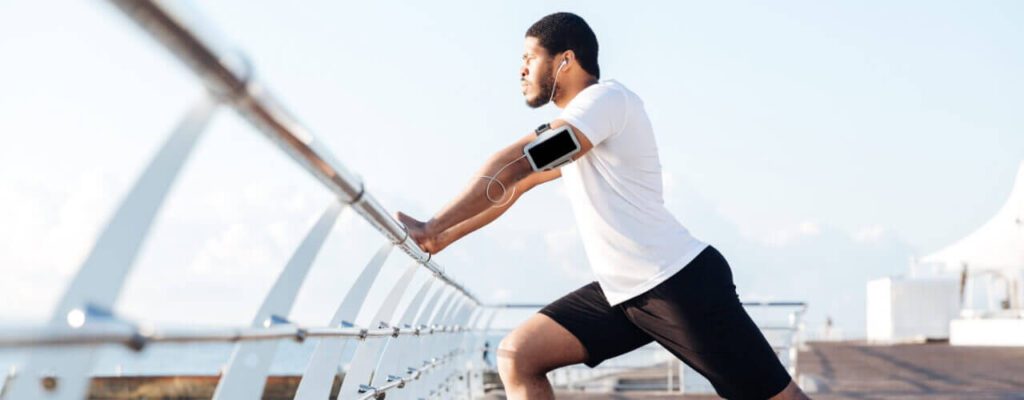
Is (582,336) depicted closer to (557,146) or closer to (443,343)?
(557,146)

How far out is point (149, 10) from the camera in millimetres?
1320

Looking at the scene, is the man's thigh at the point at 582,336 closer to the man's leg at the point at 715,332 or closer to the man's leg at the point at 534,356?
the man's leg at the point at 534,356

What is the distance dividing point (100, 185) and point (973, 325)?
33.7 metres

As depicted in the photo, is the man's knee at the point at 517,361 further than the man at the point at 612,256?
Yes

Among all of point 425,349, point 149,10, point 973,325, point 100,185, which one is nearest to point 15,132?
point 149,10

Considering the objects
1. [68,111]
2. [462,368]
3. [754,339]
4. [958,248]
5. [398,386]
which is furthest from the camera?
[958,248]

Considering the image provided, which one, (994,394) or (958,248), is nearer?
(994,394)

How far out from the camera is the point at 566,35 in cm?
337

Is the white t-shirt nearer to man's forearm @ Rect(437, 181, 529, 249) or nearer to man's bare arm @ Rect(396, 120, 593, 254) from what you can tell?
man's bare arm @ Rect(396, 120, 593, 254)

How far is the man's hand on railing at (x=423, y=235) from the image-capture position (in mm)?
3412

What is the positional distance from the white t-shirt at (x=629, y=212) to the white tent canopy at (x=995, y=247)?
37.1 metres

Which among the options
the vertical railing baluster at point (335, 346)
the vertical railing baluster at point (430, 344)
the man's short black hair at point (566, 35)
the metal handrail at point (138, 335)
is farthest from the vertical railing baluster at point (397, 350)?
the metal handrail at point (138, 335)

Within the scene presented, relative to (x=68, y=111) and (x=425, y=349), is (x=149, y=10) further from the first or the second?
(x=425, y=349)

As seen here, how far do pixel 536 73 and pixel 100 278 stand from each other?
85.3 inches
